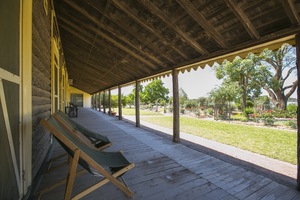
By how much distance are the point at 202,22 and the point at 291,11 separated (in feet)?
3.69

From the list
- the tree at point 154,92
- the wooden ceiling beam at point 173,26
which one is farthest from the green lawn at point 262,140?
the tree at point 154,92

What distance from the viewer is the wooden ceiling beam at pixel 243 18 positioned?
89.0 inches

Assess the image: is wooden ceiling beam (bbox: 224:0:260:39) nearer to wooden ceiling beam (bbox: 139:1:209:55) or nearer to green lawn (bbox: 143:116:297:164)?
wooden ceiling beam (bbox: 139:1:209:55)

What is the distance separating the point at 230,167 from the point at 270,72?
1914cm

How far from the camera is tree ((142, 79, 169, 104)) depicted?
40.2 meters

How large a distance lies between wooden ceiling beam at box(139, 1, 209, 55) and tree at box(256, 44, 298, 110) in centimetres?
1778

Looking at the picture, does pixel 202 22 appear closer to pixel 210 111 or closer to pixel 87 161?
pixel 87 161

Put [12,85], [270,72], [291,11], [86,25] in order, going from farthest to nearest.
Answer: [270,72]
[86,25]
[291,11]
[12,85]

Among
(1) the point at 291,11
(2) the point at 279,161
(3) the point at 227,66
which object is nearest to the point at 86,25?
(1) the point at 291,11

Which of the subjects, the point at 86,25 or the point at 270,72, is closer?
the point at 86,25

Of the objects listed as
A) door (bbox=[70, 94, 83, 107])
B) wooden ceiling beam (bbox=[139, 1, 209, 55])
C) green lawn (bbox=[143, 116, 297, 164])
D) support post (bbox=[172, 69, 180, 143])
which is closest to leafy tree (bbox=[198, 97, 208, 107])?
green lawn (bbox=[143, 116, 297, 164])

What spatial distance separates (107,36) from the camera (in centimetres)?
417

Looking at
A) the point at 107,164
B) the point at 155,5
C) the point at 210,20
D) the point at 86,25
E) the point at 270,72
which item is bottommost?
the point at 107,164

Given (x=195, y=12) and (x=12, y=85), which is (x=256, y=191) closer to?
(x=195, y=12)
